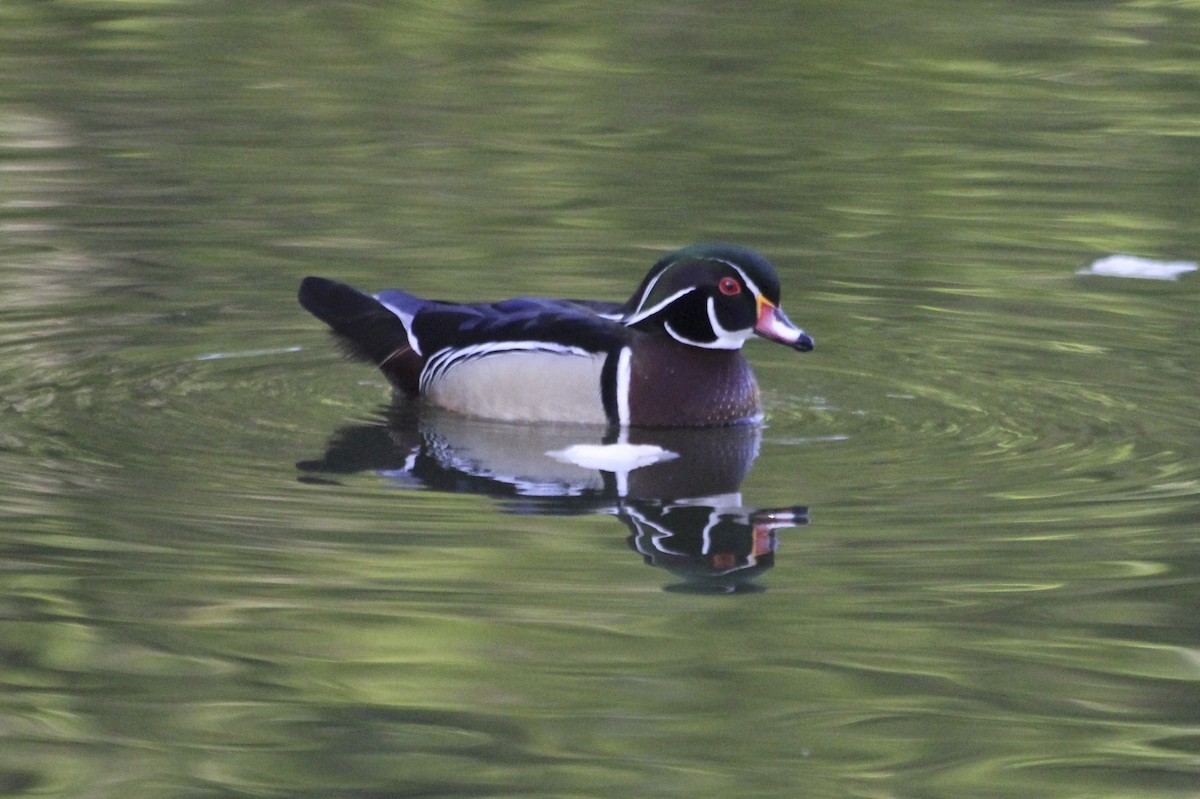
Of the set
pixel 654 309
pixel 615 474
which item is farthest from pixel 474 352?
pixel 615 474

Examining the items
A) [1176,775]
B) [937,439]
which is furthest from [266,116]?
[1176,775]

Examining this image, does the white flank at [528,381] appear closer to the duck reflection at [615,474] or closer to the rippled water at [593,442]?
the duck reflection at [615,474]

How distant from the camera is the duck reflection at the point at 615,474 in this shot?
7.31 m

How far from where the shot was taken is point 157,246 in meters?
11.8

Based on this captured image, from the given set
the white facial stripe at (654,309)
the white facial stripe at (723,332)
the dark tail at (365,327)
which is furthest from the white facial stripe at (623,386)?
the dark tail at (365,327)

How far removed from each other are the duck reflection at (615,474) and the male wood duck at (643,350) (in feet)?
0.30

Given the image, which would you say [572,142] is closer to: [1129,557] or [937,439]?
[937,439]

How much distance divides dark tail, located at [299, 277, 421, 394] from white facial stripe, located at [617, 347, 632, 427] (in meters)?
0.97

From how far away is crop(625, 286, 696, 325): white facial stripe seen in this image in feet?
29.7

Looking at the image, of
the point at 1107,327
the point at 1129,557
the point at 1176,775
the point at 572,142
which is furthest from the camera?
the point at 572,142

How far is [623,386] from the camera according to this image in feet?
29.5

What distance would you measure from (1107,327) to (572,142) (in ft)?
16.6

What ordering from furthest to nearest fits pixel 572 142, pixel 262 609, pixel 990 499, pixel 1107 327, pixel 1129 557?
pixel 572 142 < pixel 1107 327 < pixel 990 499 < pixel 1129 557 < pixel 262 609

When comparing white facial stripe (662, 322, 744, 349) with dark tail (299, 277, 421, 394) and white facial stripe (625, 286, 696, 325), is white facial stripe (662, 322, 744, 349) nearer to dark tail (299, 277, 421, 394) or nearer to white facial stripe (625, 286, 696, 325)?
white facial stripe (625, 286, 696, 325)
